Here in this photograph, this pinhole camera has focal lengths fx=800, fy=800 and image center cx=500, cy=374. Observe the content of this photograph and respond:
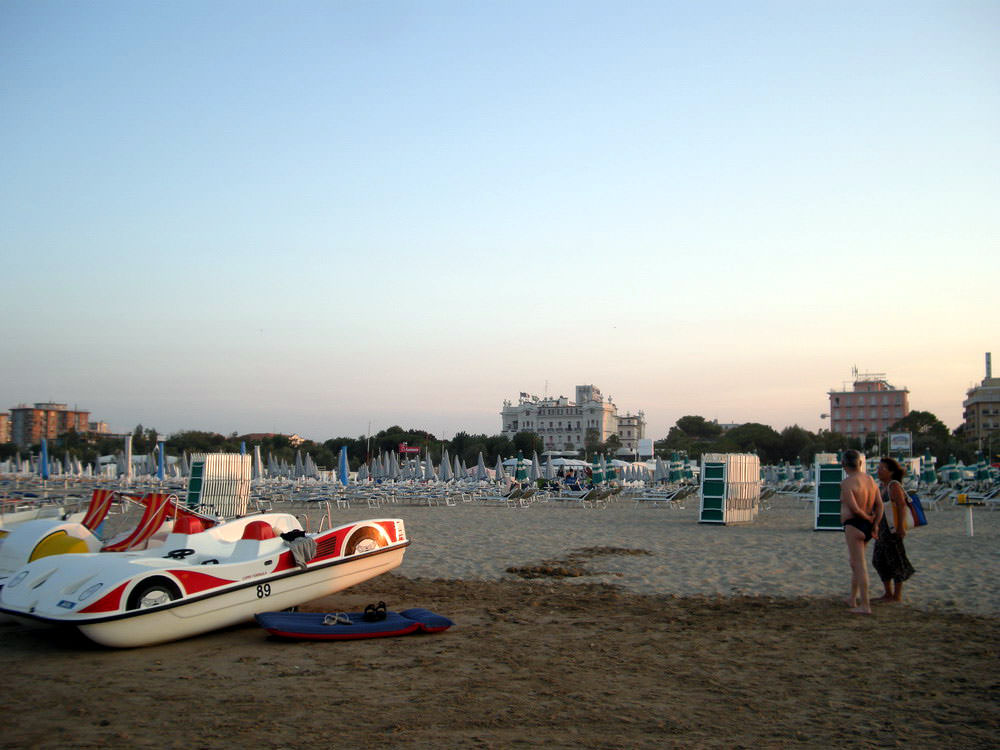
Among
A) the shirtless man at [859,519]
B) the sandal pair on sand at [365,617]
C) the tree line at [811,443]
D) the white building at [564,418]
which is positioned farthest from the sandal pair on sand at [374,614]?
the white building at [564,418]

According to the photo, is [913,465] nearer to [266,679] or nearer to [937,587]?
[937,587]

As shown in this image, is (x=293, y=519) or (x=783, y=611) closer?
(x=783, y=611)

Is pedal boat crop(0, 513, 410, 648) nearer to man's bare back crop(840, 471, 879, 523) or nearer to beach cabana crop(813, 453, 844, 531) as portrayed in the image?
man's bare back crop(840, 471, 879, 523)

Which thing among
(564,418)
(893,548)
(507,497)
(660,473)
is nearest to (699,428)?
(564,418)

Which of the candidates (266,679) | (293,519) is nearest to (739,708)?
(266,679)

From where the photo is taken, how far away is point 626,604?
Answer: 309 inches

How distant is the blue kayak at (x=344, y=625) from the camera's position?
620 cm

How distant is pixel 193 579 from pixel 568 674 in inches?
118

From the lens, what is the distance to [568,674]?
519 cm

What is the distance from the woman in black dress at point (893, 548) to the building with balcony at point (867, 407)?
11102 centimetres

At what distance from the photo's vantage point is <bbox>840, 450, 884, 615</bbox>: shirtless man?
7293 mm

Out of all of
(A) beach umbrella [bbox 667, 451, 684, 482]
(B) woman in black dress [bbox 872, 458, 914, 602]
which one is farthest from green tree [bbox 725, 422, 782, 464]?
(B) woman in black dress [bbox 872, 458, 914, 602]

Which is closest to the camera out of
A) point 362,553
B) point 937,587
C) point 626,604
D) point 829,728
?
point 829,728

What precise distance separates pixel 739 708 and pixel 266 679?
2913 mm
